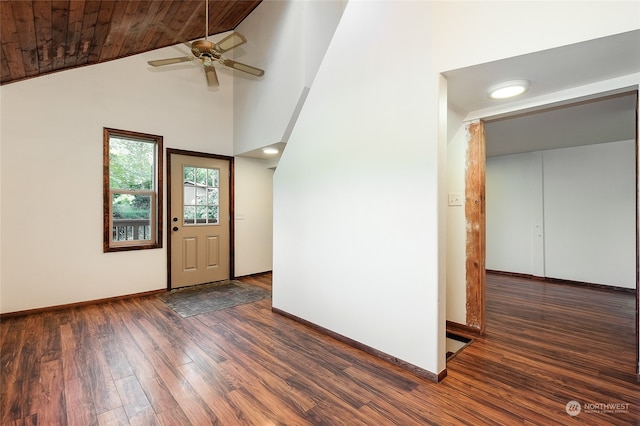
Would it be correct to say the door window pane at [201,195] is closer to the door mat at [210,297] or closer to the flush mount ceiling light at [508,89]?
the door mat at [210,297]

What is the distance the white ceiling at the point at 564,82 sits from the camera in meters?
1.66

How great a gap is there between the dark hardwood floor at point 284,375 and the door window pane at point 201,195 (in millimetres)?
1859

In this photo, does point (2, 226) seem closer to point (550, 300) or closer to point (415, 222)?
point (415, 222)

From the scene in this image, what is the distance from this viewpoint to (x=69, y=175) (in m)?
3.61

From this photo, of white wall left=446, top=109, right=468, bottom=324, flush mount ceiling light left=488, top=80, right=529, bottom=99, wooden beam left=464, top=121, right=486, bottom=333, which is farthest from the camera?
white wall left=446, top=109, right=468, bottom=324

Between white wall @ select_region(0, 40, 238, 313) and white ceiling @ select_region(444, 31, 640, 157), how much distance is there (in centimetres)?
416

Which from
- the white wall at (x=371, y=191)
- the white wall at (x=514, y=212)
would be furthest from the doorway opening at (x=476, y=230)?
the white wall at (x=514, y=212)

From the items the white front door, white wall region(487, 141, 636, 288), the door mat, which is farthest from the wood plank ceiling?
white wall region(487, 141, 636, 288)

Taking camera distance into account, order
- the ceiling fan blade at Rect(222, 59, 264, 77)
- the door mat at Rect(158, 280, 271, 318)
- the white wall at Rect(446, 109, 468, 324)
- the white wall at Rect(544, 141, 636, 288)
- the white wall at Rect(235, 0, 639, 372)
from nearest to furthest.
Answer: the white wall at Rect(235, 0, 639, 372) < the white wall at Rect(446, 109, 468, 324) < the ceiling fan blade at Rect(222, 59, 264, 77) < the door mat at Rect(158, 280, 271, 318) < the white wall at Rect(544, 141, 636, 288)

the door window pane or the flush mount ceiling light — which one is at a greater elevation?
the flush mount ceiling light

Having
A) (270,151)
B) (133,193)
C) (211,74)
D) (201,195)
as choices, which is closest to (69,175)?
(133,193)

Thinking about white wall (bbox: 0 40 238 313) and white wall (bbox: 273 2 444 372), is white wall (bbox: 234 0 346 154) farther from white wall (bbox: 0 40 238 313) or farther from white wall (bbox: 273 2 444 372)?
white wall (bbox: 0 40 238 313)

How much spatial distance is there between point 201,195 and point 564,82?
15.5 feet

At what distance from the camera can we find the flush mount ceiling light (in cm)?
206
